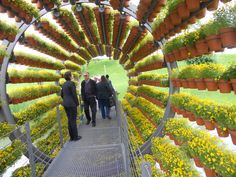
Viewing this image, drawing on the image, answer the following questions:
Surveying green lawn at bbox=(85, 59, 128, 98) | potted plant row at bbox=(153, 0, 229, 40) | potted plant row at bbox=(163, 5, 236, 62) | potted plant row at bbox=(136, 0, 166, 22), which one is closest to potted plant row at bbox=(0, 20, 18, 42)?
potted plant row at bbox=(136, 0, 166, 22)

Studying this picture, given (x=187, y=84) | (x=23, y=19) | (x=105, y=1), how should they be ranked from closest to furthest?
(x=187, y=84) → (x=23, y=19) → (x=105, y=1)

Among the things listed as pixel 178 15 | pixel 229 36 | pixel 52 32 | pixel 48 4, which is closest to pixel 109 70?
pixel 52 32

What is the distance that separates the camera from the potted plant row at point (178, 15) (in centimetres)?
430

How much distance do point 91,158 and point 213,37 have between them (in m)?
3.52

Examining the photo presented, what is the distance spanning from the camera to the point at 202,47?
4438mm

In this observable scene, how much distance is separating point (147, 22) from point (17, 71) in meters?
3.41

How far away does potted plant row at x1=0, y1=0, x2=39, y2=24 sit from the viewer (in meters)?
5.93

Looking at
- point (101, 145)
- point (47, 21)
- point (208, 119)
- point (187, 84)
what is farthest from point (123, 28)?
point (208, 119)

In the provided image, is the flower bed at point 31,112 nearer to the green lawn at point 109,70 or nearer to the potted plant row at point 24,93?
the potted plant row at point 24,93

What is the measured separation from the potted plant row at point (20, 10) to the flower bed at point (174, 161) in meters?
3.76

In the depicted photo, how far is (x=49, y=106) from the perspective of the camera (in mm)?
10445

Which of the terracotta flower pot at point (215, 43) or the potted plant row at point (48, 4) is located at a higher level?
the potted plant row at point (48, 4)

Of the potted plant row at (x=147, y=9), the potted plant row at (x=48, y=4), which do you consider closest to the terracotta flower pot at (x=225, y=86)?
the potted plant row at (x=147, y=9)

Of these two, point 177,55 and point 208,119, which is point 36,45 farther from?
point 208,119
